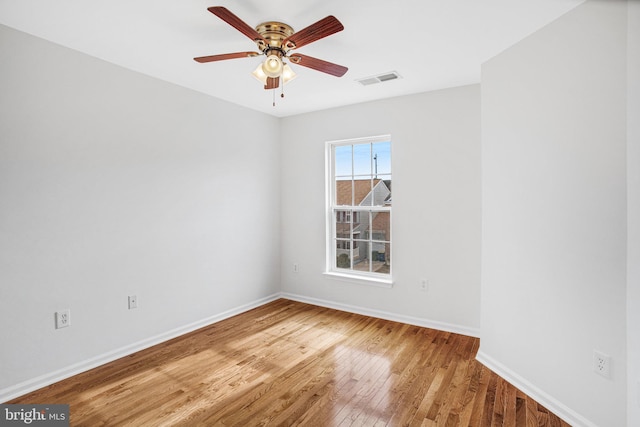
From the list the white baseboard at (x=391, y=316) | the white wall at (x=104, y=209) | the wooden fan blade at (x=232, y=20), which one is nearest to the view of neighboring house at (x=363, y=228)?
the white baseboard at (x=391, y=316)

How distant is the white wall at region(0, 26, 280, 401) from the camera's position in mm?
2279

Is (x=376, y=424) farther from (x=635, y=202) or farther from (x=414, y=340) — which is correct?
(x=635, y=202)

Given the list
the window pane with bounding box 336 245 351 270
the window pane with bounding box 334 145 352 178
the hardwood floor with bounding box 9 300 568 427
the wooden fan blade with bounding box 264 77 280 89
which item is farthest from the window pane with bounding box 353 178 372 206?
the wooden fan blade with bounding box 264 77 280 89

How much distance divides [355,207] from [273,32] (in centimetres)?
242

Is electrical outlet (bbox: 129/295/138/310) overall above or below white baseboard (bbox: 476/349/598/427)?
above

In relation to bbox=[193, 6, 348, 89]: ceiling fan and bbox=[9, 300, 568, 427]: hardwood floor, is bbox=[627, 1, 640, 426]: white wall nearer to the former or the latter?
bbox=[9, 300, 568, 427]: hardwood floor

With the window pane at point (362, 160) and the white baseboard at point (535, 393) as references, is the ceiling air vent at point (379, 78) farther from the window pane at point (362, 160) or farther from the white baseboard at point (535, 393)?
the white baseboard at point (535, 393)

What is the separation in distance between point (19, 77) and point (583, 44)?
372cm

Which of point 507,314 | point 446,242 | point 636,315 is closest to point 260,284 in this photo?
point 446,242

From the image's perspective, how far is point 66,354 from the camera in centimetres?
252

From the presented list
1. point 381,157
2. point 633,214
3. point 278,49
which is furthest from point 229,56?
point 633,214

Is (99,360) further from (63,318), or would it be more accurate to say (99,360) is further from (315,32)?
(315,32)

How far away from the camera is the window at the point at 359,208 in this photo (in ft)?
13.0

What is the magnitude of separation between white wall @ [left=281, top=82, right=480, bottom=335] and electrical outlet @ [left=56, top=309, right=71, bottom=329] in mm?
2647
